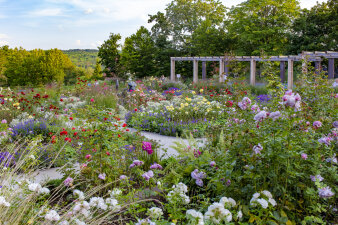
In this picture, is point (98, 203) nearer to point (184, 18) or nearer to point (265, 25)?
point (265, 25)

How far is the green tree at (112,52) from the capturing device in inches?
891

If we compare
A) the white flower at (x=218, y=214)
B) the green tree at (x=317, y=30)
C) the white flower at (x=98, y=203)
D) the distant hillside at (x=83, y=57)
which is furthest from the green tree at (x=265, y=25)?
the distant hillside at (x=83, y=57)

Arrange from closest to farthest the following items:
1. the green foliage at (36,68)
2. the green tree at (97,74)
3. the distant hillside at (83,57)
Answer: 1. the green tree at (97,74)
2. the green foliage at (36,68)
3. the distant hillside at (83,57)

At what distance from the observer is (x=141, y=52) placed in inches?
940

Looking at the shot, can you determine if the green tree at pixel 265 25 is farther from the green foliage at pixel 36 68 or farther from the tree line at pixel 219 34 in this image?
the green foliage at pixel 36 68

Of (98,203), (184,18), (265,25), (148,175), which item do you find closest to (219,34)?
(265,25)

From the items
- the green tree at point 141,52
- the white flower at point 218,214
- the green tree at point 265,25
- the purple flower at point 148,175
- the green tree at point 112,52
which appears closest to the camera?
the white flower at point 218,214

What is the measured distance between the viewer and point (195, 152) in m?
Result: 3.80

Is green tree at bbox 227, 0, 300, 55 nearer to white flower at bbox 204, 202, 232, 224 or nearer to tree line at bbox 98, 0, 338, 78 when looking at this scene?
tree line at bbox 98, 0, 338, 78

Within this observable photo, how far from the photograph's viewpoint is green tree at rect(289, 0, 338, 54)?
17.2 m

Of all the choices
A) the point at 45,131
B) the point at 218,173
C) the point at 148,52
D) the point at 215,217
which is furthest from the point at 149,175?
the point at 148,52

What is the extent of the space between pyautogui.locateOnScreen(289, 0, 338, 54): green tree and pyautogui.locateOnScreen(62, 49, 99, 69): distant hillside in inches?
1015

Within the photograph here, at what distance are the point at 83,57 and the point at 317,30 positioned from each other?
29474 mm

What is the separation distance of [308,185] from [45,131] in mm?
4367
